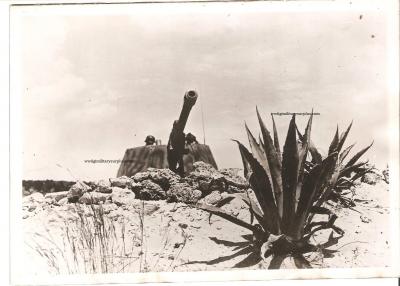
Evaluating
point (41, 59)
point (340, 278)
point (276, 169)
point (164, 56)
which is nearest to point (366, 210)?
point (340, 278)

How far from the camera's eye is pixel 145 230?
111 inches

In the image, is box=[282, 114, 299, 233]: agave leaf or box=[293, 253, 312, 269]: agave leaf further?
box=[293, 253, 312, 269]: agave leaf

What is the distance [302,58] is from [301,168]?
23.8 inches

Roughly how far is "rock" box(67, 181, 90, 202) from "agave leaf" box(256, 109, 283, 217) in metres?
0.98

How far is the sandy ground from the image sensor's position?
2.79 m

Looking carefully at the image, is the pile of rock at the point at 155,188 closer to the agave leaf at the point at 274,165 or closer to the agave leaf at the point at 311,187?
the agave leaf at the point at 274,165

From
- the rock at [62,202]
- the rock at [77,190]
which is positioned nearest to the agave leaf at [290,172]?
the rock at [77,190]

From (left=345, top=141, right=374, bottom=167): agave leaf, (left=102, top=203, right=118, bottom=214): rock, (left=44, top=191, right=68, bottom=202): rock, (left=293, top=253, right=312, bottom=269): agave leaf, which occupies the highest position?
(left=345, top=141, right=374, bottom=167): agave leaf

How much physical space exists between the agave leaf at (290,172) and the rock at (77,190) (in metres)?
1.06

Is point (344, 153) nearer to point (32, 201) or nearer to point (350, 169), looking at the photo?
point (350, 169)

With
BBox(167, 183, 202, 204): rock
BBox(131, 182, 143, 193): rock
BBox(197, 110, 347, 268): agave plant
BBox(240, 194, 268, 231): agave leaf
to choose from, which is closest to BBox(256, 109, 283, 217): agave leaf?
BBox(197, 110, 347, 268): agave plant

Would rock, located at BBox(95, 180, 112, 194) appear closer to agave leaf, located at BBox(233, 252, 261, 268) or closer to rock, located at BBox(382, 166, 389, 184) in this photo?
agave leaf, located at BBox(233, 252, 261, 268)

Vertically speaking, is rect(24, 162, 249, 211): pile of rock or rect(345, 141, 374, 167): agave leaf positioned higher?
rect(345, 141, 374, 167): agave leaf

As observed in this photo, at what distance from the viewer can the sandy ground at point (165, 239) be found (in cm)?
279
